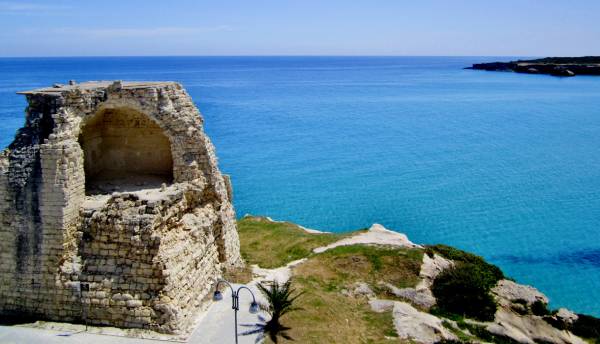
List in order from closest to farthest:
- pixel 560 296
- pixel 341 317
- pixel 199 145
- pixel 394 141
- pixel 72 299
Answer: pixel 72 299 < pixel 341 317 < pixel 199 145 < pixel 560 296 < pixel 394 141

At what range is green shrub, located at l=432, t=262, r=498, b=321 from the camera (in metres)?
16.1

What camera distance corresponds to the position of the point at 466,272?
55.9 ft

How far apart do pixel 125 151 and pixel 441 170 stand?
32404mm

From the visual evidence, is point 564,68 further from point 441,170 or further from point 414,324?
point 414,324

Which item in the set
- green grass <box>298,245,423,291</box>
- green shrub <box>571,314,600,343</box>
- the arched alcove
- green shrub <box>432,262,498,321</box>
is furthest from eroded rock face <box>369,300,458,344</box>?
the arched alcove

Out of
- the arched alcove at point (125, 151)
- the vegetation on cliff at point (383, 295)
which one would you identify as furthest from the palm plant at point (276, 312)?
the arched alcove at point (125, 151)

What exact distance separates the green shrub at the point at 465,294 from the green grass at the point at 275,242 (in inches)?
219

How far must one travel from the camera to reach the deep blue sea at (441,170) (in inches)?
1133

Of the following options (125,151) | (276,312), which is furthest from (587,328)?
(125,151)

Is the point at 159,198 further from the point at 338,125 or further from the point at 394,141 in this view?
the point at 338,125

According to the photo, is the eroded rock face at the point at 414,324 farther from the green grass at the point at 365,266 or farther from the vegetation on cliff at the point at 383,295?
the green grass at the point at 365,266

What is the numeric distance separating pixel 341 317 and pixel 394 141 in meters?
43.9

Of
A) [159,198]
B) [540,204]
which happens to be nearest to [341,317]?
[159,198]

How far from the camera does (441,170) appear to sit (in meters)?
43.6
